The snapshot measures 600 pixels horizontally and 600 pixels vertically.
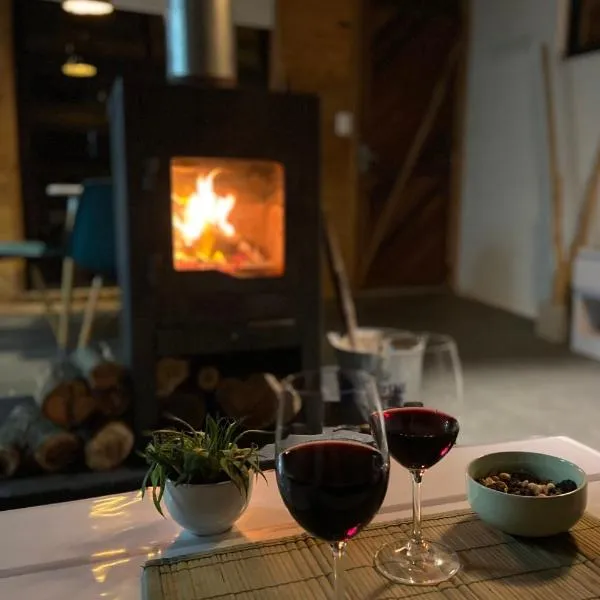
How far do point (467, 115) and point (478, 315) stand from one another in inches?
60.4

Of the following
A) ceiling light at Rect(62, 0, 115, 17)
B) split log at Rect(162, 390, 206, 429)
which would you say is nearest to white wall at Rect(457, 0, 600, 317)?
ceiling light at Rect(62, 0, 115, 17)

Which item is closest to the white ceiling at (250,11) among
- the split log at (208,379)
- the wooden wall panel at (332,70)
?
the wooden wall panel at (332,70)

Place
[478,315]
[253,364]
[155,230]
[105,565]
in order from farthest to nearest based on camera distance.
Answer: [478,315]
[253,364]
[155,230]
[105,565]

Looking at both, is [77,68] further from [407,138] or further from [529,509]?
[529,509]

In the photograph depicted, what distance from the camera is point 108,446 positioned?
1965 mm

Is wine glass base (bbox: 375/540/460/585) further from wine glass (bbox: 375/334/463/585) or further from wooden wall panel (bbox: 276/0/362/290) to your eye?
wooden wall panel (bbox: 276/0/362/290)

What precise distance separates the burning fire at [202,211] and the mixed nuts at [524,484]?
4.83 ft

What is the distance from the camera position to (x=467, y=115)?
500 cm

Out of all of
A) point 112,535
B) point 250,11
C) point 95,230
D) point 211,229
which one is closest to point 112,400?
point 211,229

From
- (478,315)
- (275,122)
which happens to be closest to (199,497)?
(275,122)

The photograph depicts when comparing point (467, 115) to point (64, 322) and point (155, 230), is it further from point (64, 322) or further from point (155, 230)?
point (155, 230)

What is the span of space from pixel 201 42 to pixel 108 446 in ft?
4.01

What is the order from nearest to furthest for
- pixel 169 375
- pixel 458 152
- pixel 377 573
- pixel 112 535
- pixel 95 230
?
pixel 377 573 → pixel 112 535 → pixel 169 375 → pixel 95 230 → pixel 458 152

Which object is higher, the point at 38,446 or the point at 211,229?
the point at 211,229
